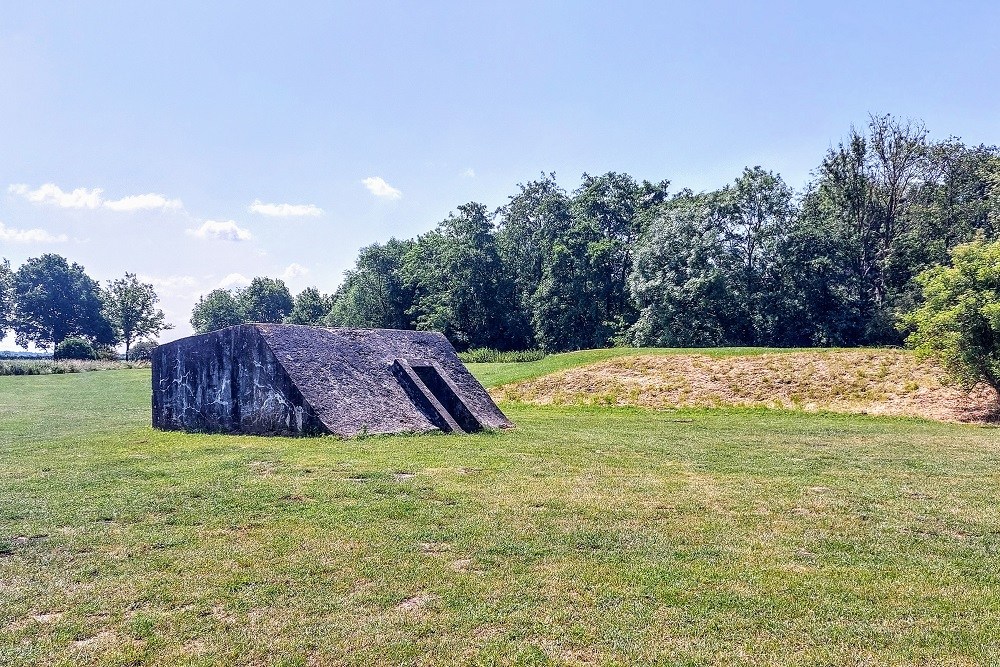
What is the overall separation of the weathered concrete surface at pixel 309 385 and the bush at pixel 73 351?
58913 millimetres

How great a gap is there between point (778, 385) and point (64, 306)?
311 ft

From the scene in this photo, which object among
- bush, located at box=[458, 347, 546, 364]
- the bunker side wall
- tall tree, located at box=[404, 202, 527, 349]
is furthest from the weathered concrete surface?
tall tree, located at box=[404, 202, 527, 349]

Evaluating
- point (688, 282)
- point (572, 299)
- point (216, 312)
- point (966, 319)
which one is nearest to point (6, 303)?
point (216, 312)

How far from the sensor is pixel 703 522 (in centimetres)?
661

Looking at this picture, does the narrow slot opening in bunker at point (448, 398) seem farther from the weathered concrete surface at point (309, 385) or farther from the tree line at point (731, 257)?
the tree line at point (731, 257)

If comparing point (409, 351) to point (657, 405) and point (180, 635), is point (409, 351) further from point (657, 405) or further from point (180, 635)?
point (180, 635)

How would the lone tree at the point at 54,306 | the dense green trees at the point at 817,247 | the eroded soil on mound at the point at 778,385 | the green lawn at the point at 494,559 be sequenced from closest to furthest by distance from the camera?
the green lawn at the point at 494,559, the eroded soil on mound at the point at 778,385, the dense green trees at the point at 817,247, the lone tree at the point at 54,306

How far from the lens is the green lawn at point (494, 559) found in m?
3.95

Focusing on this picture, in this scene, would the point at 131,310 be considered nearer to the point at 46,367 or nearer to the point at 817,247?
the point at 46,367

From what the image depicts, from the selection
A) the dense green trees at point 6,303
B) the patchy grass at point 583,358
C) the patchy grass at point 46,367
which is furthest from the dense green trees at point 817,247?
the dense green trees at point 6,303

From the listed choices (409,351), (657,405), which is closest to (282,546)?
(409,351)

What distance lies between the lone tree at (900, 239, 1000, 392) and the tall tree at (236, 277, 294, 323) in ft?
313

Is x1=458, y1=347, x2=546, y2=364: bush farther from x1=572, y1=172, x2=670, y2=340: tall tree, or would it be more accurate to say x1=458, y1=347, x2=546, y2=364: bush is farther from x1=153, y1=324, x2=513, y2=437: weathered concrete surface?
x1=153, y1=324, x2=513, y2=437: weathered concrete surface

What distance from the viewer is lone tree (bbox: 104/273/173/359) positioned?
9094cm
